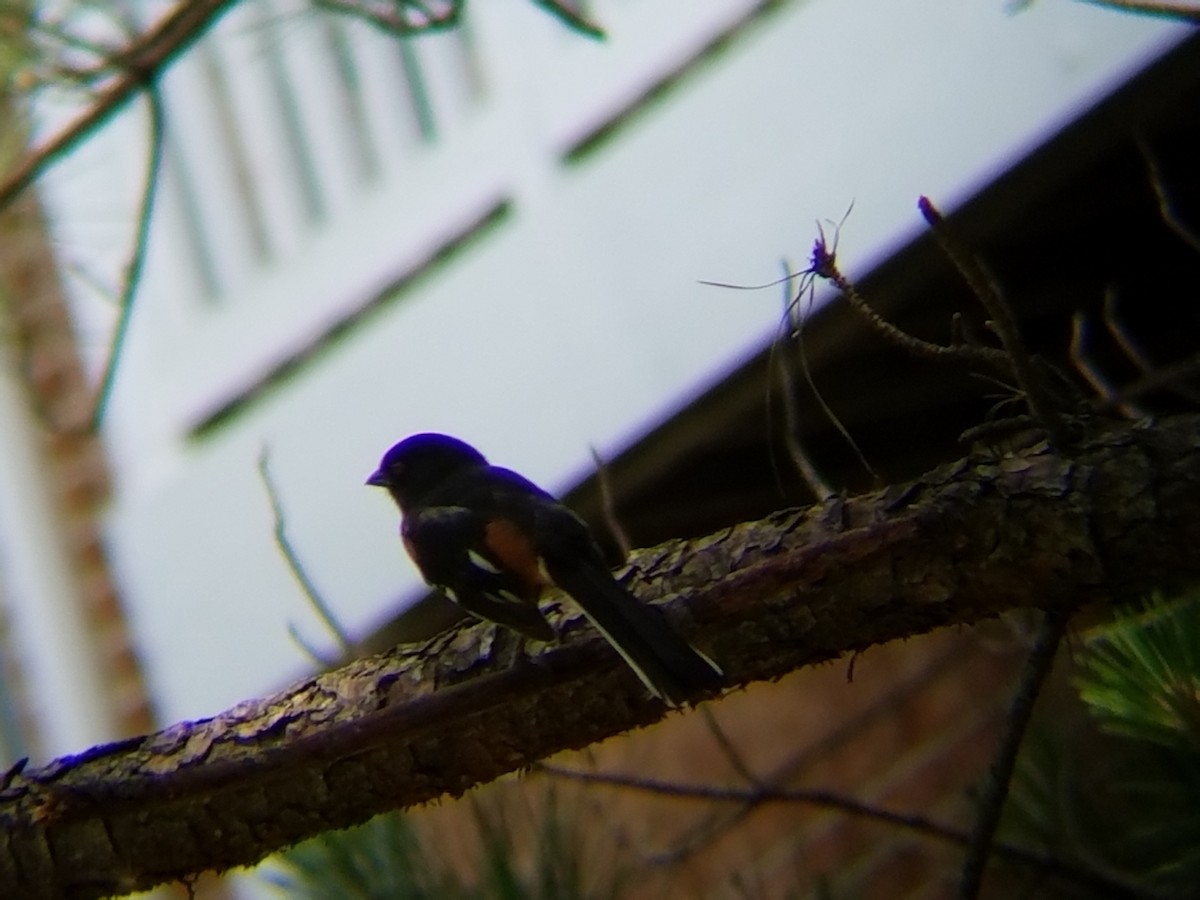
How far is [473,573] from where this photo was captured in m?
1.53

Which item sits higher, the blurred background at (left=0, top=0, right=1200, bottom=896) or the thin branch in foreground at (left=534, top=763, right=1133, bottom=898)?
the blurred background at (left=0, top=0, right=1200, bottom=896)

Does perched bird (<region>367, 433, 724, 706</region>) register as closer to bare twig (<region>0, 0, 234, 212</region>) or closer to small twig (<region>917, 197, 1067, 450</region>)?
small twig (<region>917, 197, 1067, 450</region>)

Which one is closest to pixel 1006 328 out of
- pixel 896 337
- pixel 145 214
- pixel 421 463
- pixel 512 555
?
pixel 896 337

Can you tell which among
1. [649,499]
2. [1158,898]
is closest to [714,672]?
[1158,898]

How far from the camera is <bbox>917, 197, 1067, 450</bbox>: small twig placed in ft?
3.47

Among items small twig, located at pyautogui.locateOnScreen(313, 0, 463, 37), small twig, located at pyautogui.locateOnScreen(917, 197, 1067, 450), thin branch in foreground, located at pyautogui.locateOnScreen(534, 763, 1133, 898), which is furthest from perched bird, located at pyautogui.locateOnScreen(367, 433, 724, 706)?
small twig, located at pyautogui.locateOnScreen(313, 0, 463, 37)

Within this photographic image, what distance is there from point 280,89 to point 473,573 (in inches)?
75.1

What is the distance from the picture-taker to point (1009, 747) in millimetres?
1268

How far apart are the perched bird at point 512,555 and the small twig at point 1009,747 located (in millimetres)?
225

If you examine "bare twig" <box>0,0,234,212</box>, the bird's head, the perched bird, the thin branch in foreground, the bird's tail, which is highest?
"bare twig" <box>0,0,234,212</box>

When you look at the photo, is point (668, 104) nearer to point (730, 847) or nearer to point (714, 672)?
point (730, 847)

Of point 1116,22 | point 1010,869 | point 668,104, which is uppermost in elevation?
point 668,104

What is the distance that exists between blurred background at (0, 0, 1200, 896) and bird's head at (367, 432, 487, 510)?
0.50 ft

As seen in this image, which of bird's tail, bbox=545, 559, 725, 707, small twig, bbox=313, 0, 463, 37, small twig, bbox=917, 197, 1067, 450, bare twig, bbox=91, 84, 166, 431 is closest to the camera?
small twig, bbox=917, 197, 1067, 450
